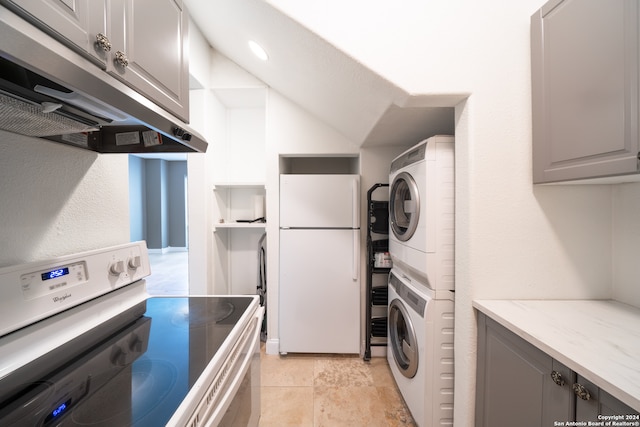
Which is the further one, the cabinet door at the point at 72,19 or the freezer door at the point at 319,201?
the freezer door at the point at 319,201

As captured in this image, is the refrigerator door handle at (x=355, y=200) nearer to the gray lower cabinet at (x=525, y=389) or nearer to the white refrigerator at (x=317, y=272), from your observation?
the white refrigerator at (x=317, y=272)

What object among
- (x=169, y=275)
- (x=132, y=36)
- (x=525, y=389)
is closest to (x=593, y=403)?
(x=525, y=389)

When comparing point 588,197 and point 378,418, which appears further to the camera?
point 378,418

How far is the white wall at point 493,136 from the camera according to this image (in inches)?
44.7

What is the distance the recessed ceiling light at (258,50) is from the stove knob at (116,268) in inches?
66.9

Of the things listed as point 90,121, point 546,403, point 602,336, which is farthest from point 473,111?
point 90,121

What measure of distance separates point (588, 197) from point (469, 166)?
60 centimetres

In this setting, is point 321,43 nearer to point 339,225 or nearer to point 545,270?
point 339,225

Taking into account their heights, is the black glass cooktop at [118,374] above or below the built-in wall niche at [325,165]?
below

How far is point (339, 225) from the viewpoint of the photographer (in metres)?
2.16

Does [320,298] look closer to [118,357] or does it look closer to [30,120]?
[118,357]

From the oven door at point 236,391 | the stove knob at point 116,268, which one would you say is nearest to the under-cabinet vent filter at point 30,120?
the stove knob at point 116,268

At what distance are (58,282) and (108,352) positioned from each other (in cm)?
30

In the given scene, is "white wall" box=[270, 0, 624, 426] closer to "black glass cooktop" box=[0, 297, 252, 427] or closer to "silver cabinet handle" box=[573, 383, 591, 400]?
"silver cabinet handle" box=[573, 383, 591, 400]
